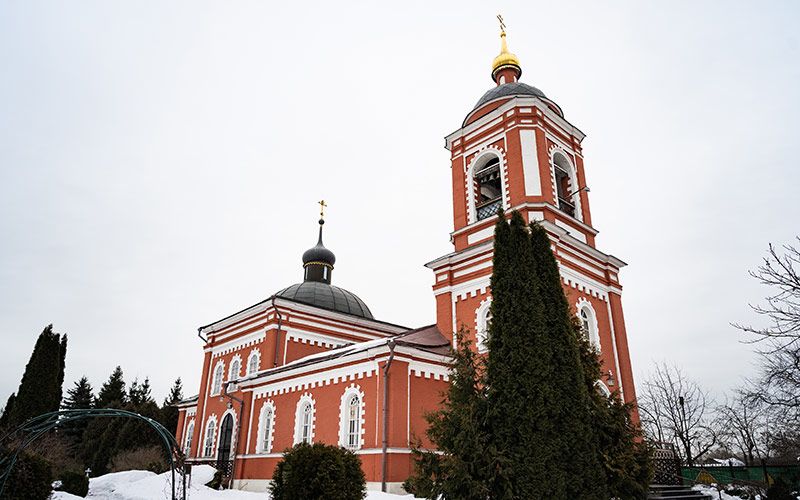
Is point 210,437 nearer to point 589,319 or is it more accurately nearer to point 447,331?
point 447,331

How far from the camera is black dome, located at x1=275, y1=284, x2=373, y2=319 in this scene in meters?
23.1

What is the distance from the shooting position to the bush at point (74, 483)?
1357cm

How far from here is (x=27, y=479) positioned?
9945mm

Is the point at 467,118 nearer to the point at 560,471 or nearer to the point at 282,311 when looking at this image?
the point at 282,311

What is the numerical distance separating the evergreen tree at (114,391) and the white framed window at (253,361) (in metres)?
30.2

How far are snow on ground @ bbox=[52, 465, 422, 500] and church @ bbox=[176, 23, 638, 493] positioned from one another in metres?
0.92

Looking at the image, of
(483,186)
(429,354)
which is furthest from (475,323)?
(483,186)

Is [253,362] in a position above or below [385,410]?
above

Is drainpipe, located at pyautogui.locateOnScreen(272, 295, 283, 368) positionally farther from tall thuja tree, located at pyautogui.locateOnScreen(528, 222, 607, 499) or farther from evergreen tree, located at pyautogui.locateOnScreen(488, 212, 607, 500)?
tall thuja tree, located at pyautogui.locateOnScreen(528, 222, 607, 499)

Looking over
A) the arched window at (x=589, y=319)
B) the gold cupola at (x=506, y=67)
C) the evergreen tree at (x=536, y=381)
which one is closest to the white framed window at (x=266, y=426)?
the arched window at (x=589, y=319)

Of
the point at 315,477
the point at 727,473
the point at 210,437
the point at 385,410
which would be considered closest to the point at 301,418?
the point at 385,410

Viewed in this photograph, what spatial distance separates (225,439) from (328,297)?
Answer: 23.7ft

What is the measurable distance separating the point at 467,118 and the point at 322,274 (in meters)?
11.7

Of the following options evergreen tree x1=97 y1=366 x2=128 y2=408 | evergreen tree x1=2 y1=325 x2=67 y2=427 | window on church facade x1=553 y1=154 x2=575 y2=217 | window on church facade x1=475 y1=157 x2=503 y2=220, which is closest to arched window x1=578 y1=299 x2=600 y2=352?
window on church facade x1=553 y1=154 x2=575 y2=217
